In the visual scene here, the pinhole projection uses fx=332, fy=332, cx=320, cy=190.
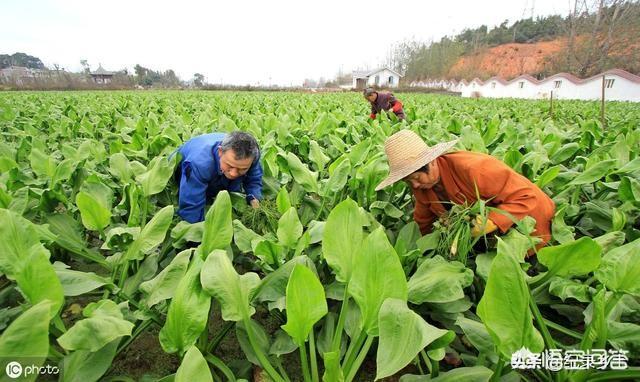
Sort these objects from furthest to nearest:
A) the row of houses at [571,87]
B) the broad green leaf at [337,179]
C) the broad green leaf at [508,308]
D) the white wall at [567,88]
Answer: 1. the white wall at [567,88]
2. the row of houses at [571,87]
3. the broad green leaf at [337,179]
4. the broad green leaf at [508,308]

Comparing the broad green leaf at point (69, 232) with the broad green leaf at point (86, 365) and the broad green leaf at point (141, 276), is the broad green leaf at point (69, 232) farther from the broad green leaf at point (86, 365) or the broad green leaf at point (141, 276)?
the broad green leaf at point (86, 365)

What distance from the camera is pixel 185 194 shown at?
270 centimetres

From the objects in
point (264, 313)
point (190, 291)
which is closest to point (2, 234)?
point (190, 291)

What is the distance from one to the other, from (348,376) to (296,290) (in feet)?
1.62

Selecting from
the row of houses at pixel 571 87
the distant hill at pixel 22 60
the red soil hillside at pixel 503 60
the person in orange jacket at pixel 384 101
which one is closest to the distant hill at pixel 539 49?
the red soil hillside at pixel 503 60

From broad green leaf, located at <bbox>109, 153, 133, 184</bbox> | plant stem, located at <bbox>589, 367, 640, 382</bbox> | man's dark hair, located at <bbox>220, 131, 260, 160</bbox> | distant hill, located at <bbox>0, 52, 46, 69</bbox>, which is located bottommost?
plant stem, located at <bbox>589, 367, 640, 382</bbox>

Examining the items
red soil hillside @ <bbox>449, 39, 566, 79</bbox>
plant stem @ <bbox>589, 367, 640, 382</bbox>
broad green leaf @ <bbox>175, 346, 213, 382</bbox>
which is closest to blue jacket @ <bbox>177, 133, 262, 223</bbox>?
broad green leaf @ <bbox>175, 346, 213, 382</bbox>

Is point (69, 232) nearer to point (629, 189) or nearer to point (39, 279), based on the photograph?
point (39, 279)

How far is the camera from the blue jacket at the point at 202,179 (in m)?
2.72

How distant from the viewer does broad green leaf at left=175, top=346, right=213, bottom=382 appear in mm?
1045

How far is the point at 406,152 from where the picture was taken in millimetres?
2102

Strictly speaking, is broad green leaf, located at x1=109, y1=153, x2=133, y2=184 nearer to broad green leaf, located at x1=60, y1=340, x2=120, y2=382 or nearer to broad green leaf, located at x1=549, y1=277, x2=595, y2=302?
broad green leaf, located at x1=60, y1=340, x2=120, y2=382

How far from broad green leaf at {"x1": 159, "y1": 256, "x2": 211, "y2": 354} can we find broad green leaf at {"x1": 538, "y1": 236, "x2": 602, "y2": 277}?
57.5 inches

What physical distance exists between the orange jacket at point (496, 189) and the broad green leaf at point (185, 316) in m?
1.50
